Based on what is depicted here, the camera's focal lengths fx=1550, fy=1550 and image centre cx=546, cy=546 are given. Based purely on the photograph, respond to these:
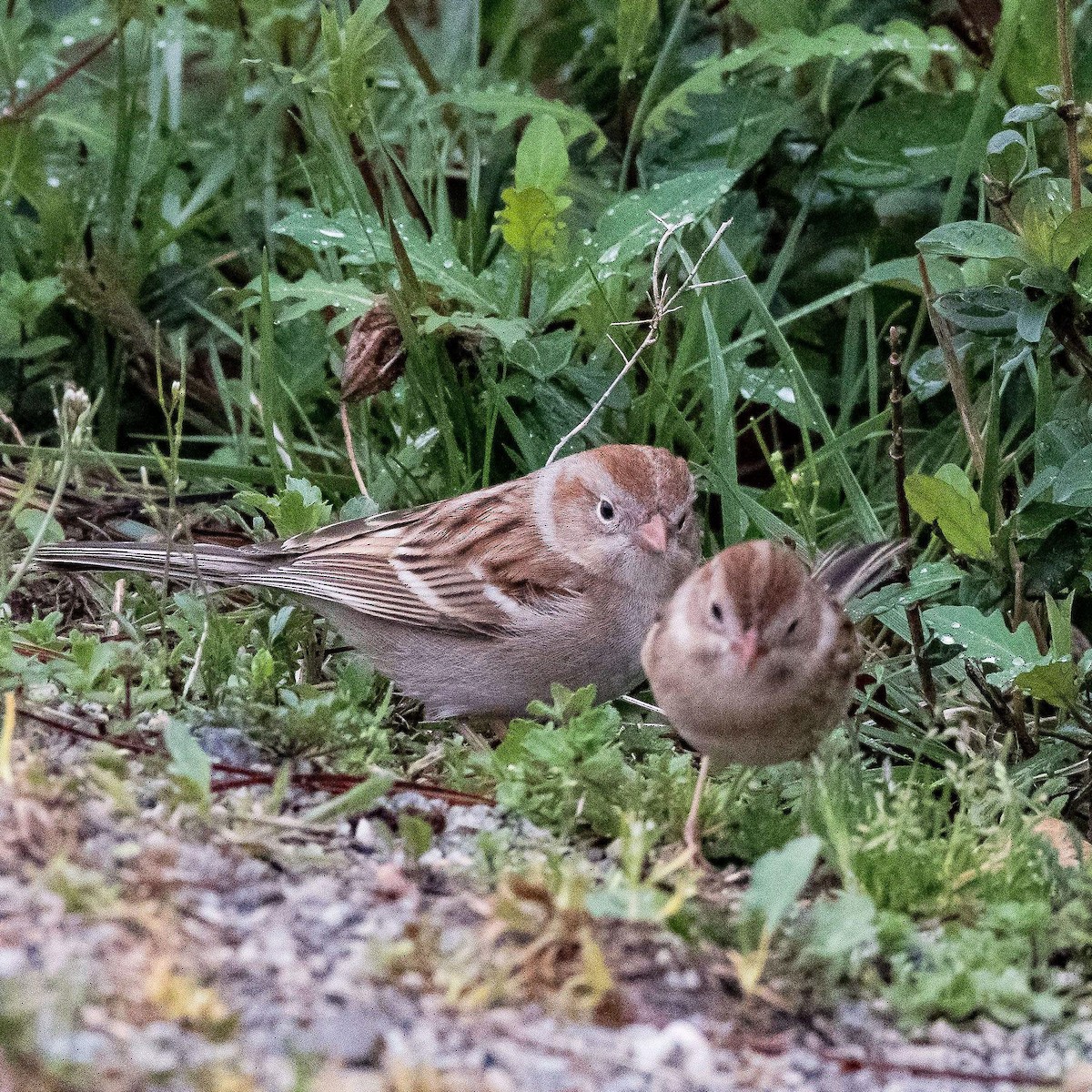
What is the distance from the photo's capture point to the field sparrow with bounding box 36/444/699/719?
3.86 meters

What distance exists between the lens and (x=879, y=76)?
4.92 meters

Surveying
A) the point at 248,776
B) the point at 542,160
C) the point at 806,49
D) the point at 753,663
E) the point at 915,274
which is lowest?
the point at 248,776

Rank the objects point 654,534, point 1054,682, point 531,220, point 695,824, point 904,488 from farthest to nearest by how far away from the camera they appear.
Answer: point 531,220, point 654,534, point 904,488, point 1054,682, point 695,824

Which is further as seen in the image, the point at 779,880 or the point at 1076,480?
the point at 1076,480

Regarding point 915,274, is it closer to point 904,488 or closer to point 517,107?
point 904,488

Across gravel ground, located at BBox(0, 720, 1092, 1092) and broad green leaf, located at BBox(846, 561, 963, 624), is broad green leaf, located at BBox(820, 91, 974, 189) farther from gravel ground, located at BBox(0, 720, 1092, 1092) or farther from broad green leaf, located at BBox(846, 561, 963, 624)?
gravel ground, located at BBox(0, 720, 1092, 1092)

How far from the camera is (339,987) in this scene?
87.1 inches

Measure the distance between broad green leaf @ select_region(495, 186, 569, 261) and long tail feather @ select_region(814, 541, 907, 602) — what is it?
3.89 ft

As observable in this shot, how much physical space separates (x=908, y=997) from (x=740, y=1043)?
0.31 meters

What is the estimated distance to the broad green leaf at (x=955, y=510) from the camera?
140 inches

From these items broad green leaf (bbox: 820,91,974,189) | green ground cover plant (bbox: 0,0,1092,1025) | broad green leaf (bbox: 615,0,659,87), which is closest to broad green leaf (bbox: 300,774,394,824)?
green ground cover plant (bbox: 0,0,1092,1025)

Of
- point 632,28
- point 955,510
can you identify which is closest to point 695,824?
point 955,510

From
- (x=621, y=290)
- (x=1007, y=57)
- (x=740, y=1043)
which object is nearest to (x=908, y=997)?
(x=740, y=1043)

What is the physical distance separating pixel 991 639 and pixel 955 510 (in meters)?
0.42
